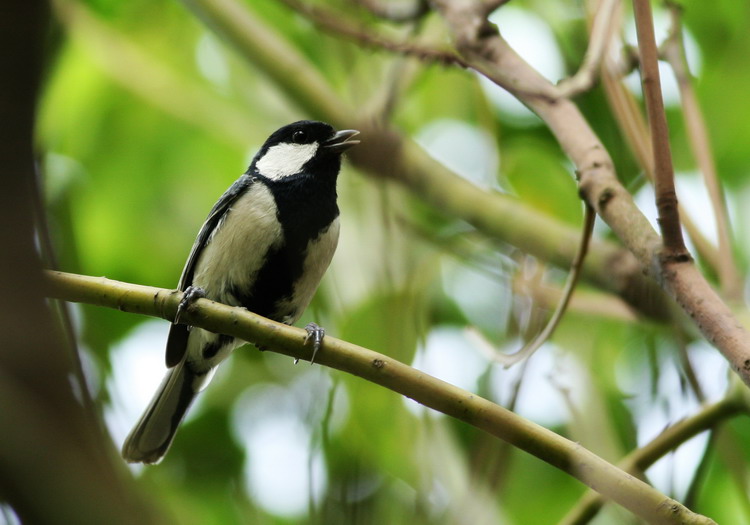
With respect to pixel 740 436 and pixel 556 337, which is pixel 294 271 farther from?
pixel 740 436

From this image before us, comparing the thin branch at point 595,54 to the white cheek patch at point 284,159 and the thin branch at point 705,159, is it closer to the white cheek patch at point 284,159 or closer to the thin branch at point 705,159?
the thin branch at point 705,159

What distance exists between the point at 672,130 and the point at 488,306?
111 centimetres

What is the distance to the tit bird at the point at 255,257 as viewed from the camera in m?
3.09

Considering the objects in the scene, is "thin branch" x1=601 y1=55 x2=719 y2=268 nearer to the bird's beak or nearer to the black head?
the bird's beak

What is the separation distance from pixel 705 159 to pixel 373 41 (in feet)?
3.33

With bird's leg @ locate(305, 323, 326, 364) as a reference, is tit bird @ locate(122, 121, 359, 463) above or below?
above

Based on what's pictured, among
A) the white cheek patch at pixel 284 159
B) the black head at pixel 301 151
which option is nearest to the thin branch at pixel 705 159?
the black head at pixel 301 151

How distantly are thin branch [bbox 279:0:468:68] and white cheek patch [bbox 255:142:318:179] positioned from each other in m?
0.74

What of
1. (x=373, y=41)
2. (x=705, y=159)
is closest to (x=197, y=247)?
(x=373, y=41)

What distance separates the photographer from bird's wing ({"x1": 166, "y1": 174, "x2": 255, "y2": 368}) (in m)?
3.23

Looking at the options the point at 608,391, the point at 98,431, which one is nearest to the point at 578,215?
the point at 608,391

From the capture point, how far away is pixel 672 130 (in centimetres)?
362

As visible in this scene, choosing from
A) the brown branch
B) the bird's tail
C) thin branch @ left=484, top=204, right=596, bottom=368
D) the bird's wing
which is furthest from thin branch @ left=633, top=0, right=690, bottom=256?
the bird's tail

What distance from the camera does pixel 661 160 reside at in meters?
1.57
